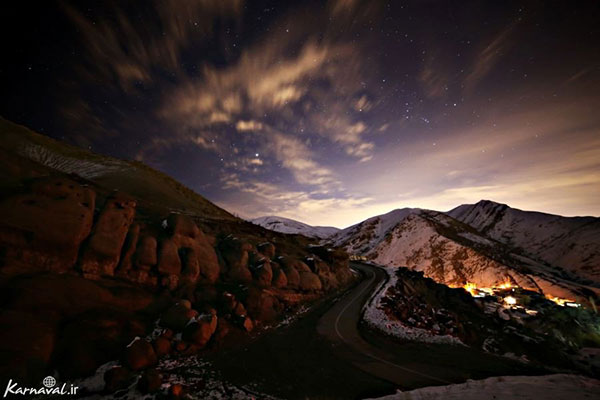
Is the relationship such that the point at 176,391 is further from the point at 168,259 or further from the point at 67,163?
the point at 67,163

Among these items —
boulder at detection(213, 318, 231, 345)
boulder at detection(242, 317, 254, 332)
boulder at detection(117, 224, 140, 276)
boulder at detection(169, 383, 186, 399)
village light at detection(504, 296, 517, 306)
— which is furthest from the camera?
village light at detection(504, 296, 517, 306)

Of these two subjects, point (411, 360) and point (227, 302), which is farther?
point (227, 302)

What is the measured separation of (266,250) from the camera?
97.3 ft

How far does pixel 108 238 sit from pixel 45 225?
345 centimetres

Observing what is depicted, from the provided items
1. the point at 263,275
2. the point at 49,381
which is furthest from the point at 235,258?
the point at 49,381

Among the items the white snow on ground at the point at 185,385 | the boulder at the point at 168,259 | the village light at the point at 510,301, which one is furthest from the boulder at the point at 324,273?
the village light at the point at 510,301

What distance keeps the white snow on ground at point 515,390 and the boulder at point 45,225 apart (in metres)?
20.5

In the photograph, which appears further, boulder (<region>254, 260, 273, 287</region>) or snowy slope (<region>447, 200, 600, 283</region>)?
snowy slope (<region>447, 200, 600, 283</region>)

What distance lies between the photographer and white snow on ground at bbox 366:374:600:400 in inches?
339

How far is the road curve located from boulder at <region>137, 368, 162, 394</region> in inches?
415

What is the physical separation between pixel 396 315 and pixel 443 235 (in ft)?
276

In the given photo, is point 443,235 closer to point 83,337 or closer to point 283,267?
point 283,267

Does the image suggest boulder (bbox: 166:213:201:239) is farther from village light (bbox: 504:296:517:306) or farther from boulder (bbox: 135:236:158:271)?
village light (bbox: 504:296:517:306)

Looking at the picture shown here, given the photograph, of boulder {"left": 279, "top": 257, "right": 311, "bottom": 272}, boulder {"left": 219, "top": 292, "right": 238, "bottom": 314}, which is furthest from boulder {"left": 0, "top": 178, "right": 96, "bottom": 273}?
boulder {"left": 279, "top": 257, "right": 311, "bottom": 272}
